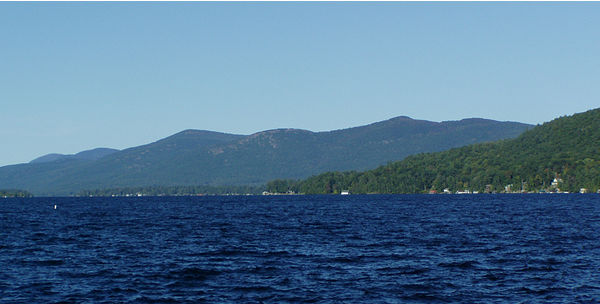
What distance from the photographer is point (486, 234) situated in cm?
8331

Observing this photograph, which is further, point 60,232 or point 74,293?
point 60,232

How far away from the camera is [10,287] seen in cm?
4759

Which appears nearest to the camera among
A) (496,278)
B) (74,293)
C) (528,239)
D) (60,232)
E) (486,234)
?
(74,293)

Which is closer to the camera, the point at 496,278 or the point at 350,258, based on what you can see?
the point at 496,278

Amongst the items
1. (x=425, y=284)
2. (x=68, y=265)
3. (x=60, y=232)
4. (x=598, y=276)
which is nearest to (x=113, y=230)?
(x=60, y=232)

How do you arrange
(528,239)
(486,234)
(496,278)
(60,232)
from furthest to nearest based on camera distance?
(60,232)
(486,234)
(528,239)
(496,278)

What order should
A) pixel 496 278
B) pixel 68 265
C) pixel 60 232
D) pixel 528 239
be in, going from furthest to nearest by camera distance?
pixel 60 232
pixel 528 239
pixel 68 265
pixel 496 278

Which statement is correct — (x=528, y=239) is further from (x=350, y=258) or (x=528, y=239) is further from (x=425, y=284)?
(x=425, y=284)

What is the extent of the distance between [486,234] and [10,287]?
2193 inches

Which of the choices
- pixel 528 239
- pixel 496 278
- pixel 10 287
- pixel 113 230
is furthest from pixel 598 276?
pixel 113 230

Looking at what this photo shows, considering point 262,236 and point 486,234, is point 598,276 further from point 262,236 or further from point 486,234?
point 262,236

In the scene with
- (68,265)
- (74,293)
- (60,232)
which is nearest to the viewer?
(74,293)

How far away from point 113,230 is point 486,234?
176 feet

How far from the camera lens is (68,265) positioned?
2312 inches
